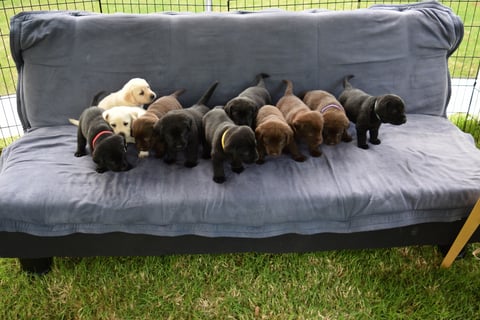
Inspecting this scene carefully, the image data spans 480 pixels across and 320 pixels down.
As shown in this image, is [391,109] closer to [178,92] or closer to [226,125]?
[226,125]

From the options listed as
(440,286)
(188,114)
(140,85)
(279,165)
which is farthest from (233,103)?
(440,286)

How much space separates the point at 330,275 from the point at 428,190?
2.41 feet

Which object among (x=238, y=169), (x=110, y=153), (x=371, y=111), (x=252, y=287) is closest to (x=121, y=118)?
(x=110, y=153)

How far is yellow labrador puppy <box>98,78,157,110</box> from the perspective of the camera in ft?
8.09

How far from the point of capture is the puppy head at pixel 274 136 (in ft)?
6.93

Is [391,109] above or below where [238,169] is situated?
above

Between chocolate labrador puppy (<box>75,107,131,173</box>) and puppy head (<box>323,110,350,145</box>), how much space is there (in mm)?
1210

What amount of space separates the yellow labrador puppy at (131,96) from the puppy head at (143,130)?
0.31 meters

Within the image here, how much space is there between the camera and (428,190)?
1.98 metres

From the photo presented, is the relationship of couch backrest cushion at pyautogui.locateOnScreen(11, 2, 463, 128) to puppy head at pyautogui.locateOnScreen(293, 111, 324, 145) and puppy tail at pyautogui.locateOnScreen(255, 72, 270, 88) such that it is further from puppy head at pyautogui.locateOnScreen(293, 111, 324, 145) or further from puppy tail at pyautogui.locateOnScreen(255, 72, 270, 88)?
puppy head at pyautogui.locateOnScreen(293, 111, 324, 145)

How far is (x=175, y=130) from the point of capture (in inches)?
81.0

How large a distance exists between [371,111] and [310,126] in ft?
1.42

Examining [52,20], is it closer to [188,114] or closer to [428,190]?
[188,114]

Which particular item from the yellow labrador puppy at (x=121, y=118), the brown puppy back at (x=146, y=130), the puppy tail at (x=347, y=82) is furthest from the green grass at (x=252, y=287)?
the puppy tail at (x=347, y=82)
